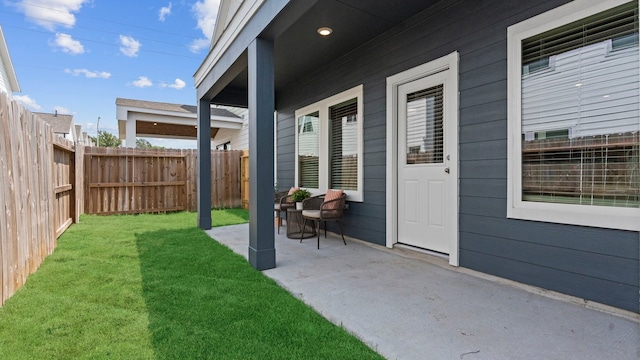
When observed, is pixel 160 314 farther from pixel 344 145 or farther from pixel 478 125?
pixel 344 145

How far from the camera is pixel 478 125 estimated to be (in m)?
2.91

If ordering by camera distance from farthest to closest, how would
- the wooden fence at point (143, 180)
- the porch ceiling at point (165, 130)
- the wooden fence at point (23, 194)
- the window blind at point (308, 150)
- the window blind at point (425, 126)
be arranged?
the porch ceiling at point (165, 130), the wooden fence at point (143, 180), the window blind at point (308, 150), the window blind at point (425, 126), the wooden fence at point (23, 194)

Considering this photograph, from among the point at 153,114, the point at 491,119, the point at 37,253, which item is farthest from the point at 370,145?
the point at 153,114

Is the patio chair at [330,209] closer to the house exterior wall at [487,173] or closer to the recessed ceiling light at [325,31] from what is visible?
the house exterior wall at [487,173]

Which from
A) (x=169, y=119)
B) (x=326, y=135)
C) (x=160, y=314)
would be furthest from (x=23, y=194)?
(x=169, y=119)

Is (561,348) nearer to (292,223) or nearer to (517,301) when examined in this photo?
(517,301)

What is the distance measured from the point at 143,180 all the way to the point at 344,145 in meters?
5.44

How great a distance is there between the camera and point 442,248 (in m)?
3.37

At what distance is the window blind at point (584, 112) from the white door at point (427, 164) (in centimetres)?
70

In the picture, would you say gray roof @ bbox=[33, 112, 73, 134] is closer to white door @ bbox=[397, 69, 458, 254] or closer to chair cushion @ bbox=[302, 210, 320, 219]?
chair cushion @ bbox=[302, 210, 320, 219]

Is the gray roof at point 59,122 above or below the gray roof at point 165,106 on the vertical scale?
above

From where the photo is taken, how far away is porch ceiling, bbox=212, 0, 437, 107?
123 inches

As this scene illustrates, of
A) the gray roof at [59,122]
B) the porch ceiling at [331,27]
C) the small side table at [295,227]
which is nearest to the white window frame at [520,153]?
the porch ceiling at [331,27]

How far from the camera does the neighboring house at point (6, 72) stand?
834 centimetres
